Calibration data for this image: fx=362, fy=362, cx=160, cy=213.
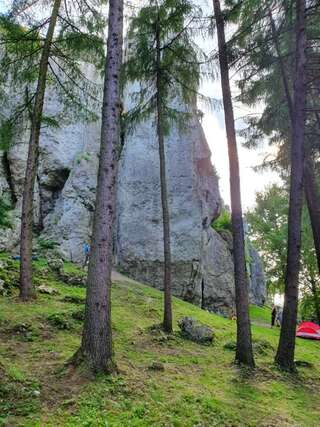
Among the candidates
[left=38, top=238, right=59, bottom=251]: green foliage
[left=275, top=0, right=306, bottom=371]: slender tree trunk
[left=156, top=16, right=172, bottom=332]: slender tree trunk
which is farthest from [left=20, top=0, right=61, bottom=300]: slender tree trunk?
[left=38, top=238, right=59, bottom=251]: green foliage

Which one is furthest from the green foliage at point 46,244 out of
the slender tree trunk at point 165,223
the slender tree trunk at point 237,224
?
the slender tree trunk at point 237,224

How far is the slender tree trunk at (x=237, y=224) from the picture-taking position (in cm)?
776

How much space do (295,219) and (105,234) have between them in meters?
4.81

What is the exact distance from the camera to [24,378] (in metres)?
4.71

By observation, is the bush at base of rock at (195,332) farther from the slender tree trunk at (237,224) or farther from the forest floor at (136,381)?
the slender tree trunk at (237,224)

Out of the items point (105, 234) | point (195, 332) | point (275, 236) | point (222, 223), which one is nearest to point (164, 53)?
point (105, 234)

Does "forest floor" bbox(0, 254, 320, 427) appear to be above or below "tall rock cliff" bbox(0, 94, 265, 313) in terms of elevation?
below

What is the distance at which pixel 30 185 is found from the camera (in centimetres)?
1030

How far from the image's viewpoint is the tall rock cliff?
58.7ft

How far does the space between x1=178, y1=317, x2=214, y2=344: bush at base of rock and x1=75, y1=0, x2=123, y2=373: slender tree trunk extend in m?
4.63

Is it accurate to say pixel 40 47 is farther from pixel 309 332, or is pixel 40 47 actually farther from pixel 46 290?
pixel 309 332

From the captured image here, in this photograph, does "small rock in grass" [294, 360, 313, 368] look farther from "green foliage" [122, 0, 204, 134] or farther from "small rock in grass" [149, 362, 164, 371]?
"green foliage" [122, 0, 204, 134]

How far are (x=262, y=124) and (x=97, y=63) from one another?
20.5 feet

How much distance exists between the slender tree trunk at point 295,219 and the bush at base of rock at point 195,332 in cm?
195
